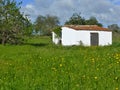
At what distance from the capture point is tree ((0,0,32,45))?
36719 millimetres

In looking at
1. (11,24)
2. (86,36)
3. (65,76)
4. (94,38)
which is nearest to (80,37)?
(86,36)

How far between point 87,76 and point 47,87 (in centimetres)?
163

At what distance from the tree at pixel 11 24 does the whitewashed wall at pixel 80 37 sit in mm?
12280

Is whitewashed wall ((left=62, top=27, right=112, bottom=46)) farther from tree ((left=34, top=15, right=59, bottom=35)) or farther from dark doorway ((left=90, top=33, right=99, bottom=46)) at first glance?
tree ((left=34, top=15, right=59, bottom=35))

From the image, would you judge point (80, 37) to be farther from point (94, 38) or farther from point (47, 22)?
point (47, 22)

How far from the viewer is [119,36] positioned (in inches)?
2736

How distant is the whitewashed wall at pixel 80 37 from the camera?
160 feet

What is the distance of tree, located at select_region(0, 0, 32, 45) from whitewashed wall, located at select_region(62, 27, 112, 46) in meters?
12.3

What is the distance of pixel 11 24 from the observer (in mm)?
36594

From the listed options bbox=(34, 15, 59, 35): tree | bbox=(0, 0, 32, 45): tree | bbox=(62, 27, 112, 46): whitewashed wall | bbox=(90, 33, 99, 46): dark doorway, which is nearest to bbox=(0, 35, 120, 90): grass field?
bbox=(0, 0, 32, 45): tree

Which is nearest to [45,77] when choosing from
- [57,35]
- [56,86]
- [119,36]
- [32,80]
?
[32,80]

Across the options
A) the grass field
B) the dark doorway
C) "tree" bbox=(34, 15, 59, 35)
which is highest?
"tree" bbox=(34, 15, 59, 35)

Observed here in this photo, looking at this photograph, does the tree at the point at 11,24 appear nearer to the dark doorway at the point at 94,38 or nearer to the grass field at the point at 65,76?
the dark doorway at the point at 94,38

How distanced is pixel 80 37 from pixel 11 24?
1433cm
